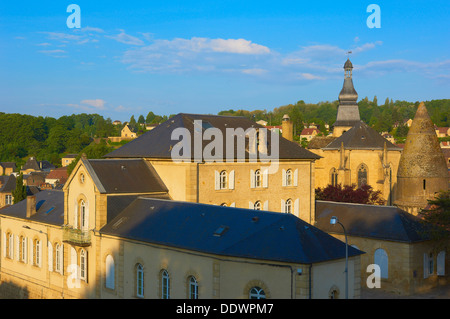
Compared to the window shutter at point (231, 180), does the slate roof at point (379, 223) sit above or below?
below

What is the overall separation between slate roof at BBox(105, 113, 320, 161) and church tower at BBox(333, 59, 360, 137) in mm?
38270

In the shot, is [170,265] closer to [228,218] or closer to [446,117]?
[228,218]

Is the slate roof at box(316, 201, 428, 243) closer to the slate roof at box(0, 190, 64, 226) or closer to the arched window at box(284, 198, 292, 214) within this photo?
the arched window at box(284, 198, 292, 214)

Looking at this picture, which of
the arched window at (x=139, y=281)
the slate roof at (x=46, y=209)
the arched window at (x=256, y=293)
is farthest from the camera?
the slate roof at (x=46, y=209)

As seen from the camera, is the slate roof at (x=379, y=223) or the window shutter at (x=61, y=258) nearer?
the slate roof at (x=379, y=223)

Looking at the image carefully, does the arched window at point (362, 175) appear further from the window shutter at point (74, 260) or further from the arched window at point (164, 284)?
the arched window at point (164, 284)

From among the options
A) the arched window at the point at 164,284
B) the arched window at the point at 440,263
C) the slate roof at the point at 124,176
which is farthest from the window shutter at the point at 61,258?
the arched window at the point at 440,263

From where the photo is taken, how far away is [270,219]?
28531 mm

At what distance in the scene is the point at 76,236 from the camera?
35.9 metres

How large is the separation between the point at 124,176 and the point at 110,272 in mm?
6851

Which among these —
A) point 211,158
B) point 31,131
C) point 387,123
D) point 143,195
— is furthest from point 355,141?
point 31,131

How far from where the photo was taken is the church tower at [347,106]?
82.3 m

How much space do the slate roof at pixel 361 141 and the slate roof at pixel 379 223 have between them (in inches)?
948

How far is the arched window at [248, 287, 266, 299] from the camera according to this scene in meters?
25.5
